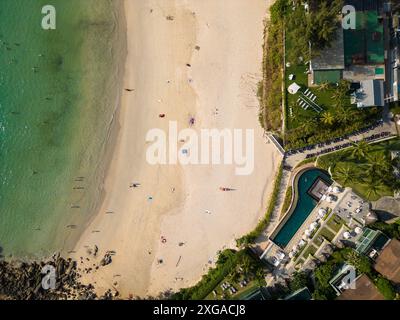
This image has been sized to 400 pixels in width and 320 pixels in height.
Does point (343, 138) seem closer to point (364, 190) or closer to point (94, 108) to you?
point (364, 190)

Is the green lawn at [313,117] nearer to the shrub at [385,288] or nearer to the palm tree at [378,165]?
the palm tree at [378,165]

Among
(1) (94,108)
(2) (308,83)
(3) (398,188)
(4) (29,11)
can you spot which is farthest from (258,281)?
(4) (29,11)

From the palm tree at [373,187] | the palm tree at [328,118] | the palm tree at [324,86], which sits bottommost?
the palm tree at [373,187]

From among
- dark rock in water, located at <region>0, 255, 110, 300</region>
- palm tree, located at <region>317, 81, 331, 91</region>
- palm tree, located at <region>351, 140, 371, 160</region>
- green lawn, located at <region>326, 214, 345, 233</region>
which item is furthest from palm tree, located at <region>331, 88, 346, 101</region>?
dark rock in water, located at <region>0, 255, 110, 300</region>

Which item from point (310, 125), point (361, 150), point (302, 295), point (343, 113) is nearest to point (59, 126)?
point (310, 125)

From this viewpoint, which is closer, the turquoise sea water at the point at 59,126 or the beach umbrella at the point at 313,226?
the beach umbrella at the point at 313,226

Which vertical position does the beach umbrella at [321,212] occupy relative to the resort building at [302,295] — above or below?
above

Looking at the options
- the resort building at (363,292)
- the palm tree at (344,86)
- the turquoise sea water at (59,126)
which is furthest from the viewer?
the turquoise sea water at (59,126)

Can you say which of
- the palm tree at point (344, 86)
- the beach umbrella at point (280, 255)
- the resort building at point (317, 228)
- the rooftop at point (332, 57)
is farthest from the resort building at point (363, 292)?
the rooftop at point (332, 57)
